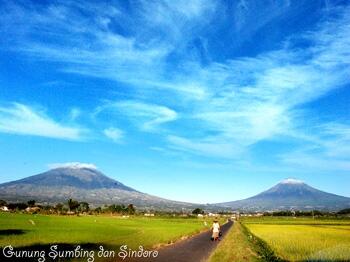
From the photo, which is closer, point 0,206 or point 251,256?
point 251,256

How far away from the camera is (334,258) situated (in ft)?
73.0

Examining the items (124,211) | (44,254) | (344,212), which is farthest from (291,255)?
(344,212)

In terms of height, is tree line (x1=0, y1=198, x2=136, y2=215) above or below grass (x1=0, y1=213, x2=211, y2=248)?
above

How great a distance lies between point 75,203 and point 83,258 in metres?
131

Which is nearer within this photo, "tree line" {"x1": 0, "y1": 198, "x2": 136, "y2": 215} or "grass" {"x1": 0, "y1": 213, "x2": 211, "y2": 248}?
"grass" {"x1": 0, "y1": 213, "x2": 211, "y2": 248}

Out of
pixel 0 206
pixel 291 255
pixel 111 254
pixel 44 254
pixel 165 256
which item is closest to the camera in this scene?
pixel 44 254

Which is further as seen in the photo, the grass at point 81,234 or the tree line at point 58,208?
the tree line at point 58,208

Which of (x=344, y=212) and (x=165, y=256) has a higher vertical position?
(x=344, y=212)

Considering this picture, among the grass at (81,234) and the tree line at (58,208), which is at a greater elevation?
the tree line at (58,208)

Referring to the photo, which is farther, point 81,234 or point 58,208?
point 58,208

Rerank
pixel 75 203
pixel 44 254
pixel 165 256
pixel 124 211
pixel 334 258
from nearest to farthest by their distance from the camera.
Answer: pixel 44 254 → pixel 165 256 → pixel 334 258 → pixel 75 203 → pixel 124 211

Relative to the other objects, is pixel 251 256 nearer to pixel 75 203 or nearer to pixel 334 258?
pixel 334 258

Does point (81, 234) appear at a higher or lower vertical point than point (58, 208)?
lower

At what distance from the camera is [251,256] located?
2291cm
